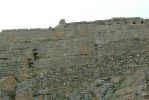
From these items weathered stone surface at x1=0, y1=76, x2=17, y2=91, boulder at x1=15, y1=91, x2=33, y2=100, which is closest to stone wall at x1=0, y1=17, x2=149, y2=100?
boulder at x1=15, y1=91, x2=33, y2=100

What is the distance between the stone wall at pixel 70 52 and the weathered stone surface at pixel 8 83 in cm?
13

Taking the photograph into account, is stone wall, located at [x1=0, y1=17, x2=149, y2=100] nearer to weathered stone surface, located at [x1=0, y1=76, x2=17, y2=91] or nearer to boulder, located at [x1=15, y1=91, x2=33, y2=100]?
boulder, located at [x1=15, y1=91, x2=33, y2=100]

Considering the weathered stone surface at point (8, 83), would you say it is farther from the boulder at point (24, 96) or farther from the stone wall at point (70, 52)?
the boulder at point (24, 96)

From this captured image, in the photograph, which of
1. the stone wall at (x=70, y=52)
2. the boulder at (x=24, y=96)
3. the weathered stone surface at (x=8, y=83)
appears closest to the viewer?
the boulder at (x=24, y=96)

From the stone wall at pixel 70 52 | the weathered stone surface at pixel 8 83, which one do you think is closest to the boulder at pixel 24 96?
the stone wall at pixel 70 52

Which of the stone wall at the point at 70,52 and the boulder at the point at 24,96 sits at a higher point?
the stone wall at the point at 70,52

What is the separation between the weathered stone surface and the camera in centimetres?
2652

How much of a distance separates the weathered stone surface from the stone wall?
0.13 metres

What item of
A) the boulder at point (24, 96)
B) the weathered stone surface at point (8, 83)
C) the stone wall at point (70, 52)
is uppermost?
the stone wall at point (70, 52)

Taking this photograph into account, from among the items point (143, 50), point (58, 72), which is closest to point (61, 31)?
point (58, 72)

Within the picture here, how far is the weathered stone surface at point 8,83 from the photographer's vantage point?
87.0 feet

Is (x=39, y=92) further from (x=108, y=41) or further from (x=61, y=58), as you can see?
(x=108, y=41)

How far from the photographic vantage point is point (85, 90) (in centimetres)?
2577

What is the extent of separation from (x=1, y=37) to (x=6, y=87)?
3.11 meters
